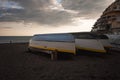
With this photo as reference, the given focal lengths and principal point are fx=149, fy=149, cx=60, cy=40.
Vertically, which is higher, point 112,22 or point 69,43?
point 112,22

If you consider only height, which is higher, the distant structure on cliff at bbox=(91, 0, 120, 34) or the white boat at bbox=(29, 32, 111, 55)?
the distant structure on cliff at bbox=(91, 0, 120, 34)

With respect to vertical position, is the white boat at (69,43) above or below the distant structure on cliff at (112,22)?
below

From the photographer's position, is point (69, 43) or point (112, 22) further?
point (112, 22)

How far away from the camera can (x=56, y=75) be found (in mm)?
9727

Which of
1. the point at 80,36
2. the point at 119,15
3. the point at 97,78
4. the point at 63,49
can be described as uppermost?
the point at 119,15

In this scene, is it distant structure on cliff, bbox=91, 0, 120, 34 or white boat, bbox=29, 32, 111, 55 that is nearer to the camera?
white boat, bbox=29, 32, 111, 55

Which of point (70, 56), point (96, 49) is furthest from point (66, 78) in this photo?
point (96, 49)

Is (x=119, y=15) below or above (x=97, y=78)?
above

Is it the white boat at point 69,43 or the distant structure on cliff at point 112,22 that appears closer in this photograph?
the white boat at point 69,43

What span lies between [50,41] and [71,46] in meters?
3.05

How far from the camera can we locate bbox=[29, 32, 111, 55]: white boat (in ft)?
48.9

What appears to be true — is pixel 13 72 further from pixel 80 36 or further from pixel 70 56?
pixel 80 36

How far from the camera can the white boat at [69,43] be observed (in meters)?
14.9

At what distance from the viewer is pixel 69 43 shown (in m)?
14.8
